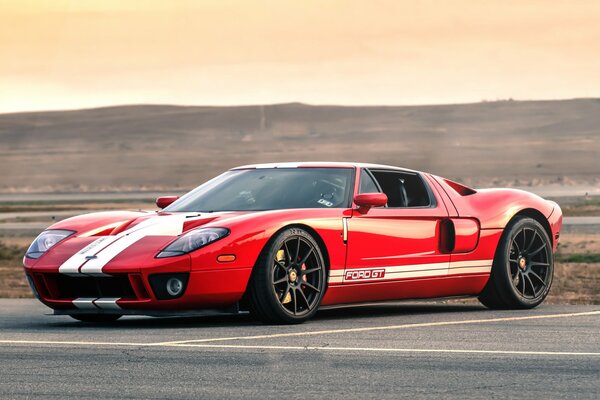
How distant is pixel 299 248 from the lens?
10.2 meters

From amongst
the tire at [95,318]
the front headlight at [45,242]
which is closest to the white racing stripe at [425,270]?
the tire at [95,318]

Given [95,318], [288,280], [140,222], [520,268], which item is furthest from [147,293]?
[520,268]

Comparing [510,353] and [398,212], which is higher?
[398,212]

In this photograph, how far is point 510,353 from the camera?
8266 millimetres

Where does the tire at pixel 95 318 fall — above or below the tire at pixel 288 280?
below

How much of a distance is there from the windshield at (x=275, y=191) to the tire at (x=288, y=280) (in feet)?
1.77

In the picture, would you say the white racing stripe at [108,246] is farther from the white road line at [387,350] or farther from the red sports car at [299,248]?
the white road line at [387,350]

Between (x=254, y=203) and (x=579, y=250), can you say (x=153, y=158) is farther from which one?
(x=254, y=203)

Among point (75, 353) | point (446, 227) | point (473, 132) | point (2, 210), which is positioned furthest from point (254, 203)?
point (473, 132)

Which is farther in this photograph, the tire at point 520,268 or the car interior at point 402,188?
the tire at point 520,268

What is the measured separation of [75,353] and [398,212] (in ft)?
12.1

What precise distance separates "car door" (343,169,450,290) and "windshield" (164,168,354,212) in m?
0.22

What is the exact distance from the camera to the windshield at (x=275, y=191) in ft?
35.3

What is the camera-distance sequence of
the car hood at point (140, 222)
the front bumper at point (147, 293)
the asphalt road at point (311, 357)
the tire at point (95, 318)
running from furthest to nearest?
the tire at point (95, 318), the car hood at point (140, 222), the front bumper at point (147, 293), the asphalt road at point (311, 357)
